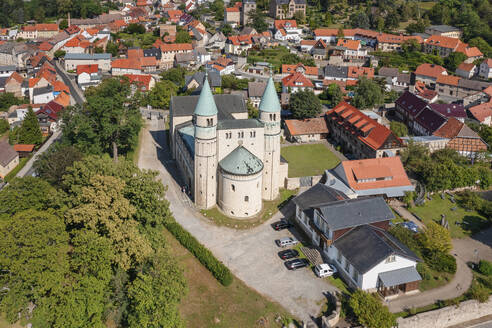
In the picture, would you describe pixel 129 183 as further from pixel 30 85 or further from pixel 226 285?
pixel 30 85

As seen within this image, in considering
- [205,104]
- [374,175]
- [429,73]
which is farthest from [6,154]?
[429,73]

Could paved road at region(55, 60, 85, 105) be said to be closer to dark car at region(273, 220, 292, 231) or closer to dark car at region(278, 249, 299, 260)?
dark car at region(273, 220, 292, 231)

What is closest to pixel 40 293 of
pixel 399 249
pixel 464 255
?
pixel 399 249

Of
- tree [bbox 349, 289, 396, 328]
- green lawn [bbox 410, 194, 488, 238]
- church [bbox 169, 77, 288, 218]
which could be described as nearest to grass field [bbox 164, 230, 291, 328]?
tree [bbox 349, 289, 396, 328]

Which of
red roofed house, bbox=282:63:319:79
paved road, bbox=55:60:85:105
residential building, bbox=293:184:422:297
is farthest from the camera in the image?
red roofed house, bbox=282:63:319:79

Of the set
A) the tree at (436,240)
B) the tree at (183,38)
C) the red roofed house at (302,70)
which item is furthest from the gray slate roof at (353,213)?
the tree at (183,38)

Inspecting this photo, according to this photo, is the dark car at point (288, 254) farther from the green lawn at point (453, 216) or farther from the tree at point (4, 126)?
the tree at point (4, 126)
